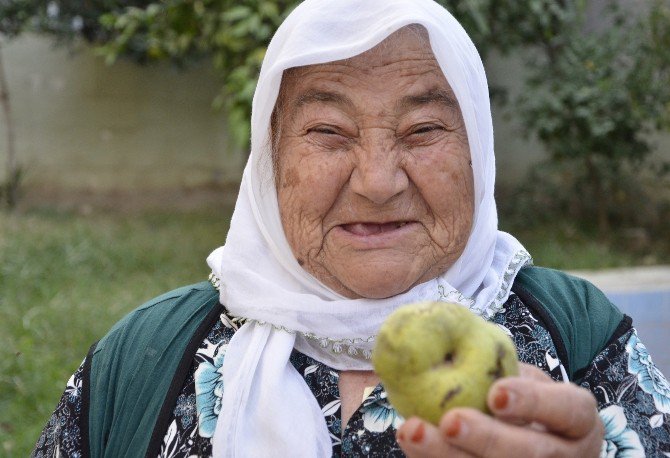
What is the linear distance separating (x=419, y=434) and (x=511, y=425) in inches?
5.3

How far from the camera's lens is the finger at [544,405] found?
51.1 inches

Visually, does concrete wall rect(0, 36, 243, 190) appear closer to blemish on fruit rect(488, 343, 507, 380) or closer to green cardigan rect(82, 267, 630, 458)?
green cardigan rect(82, 267, 630, 458)

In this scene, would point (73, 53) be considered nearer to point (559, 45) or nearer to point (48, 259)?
point (48, 259)

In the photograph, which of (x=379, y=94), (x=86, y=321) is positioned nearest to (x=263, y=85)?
(x=379, y=94)

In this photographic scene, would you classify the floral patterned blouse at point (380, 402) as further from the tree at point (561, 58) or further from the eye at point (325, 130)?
the tree at point (561, 58)

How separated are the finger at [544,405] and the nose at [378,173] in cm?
67

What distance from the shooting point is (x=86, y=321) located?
16.6ft

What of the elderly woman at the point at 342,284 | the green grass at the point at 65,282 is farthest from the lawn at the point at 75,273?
the elderly woman at the point at 342,284

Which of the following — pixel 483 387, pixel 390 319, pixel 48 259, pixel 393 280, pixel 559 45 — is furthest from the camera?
pixel 559 45

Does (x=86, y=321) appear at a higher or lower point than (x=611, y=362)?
lower

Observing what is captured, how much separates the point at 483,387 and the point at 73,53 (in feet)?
34.2

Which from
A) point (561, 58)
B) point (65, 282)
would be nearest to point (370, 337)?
point (65, 282)

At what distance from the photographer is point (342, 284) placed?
2.08 metres

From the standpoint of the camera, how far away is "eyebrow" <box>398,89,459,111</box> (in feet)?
6.55
